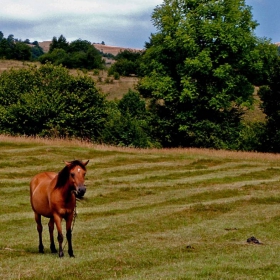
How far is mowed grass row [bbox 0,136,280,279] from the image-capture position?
13812 millimetres

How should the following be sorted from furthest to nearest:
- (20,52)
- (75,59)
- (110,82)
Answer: (20,52)
(75,59)
(110,82)

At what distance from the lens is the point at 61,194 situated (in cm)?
1473

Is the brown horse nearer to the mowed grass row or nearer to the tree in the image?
the mowed grass row

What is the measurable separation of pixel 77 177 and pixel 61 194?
1127 mm

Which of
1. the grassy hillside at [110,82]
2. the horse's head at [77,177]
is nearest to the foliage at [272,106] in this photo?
the grassy hillside at [110,82]

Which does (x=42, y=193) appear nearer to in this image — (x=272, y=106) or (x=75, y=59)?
(x=272, y=106)

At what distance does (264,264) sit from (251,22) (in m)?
57.7

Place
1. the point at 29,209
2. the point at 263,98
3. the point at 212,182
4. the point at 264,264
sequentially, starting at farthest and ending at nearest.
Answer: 1. the point at 263,98
2. the point at 212,182
3. the point at 29,209
4. the point at 264,264

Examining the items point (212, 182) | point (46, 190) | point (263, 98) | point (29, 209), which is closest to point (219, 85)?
point (263, 98)

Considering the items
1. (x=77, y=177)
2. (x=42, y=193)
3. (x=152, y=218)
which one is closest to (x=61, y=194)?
(x=77, y=177)

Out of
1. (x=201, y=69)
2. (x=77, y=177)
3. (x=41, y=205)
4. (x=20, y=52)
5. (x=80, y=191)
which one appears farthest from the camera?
(x=20, y=52)

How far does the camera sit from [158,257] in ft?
50.3

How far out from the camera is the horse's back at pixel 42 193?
15.6m

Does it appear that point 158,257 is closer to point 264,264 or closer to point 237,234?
point 264,264
